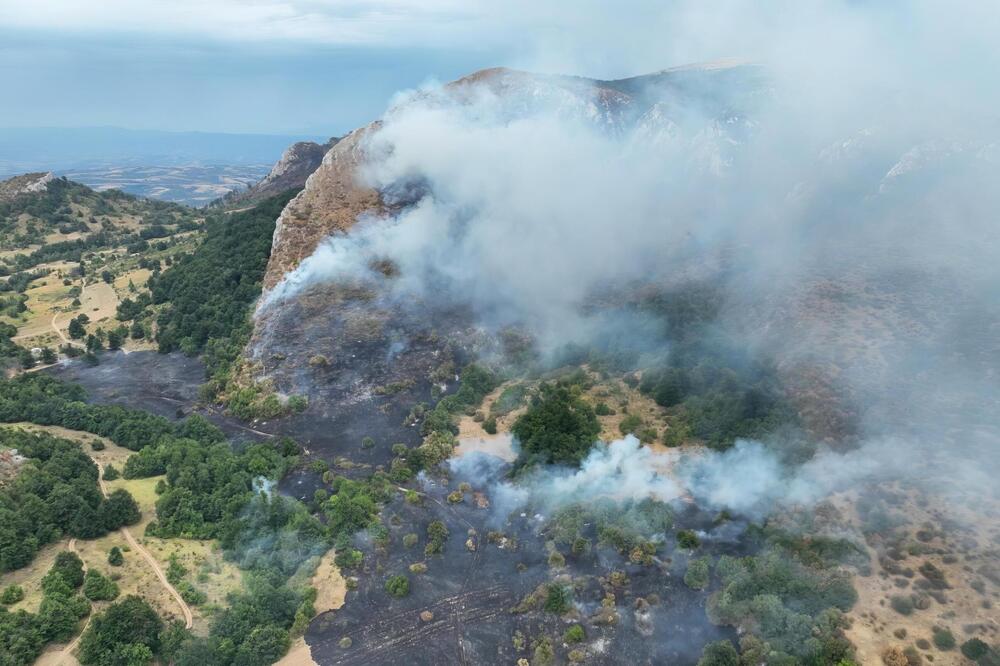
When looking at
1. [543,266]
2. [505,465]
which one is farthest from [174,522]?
[543,266]

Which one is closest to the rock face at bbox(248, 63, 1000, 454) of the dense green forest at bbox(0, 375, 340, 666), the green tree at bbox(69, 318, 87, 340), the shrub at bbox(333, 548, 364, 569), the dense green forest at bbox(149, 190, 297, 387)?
the dense green forest at bbox(149, 190, 297, 387)

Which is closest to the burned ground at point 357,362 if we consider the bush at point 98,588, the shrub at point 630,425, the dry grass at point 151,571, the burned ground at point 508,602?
the burned ground at point 508,602

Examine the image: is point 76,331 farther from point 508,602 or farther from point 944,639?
point 944,639

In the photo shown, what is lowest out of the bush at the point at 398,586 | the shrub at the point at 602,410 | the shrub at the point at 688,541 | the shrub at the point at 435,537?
the bush at the point at 398,586

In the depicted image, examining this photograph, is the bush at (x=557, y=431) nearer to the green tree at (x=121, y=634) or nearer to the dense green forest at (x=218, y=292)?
the green tree at (x=121, y=634)

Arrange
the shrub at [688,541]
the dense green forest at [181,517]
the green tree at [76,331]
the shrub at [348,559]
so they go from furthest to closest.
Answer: the green tree at [76,331] < the shrub at [348,559] < the shrub at [688,541] < the dense green forest at [181,517]

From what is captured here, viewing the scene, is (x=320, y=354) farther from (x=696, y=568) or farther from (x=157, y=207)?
(x=157, y=207)
